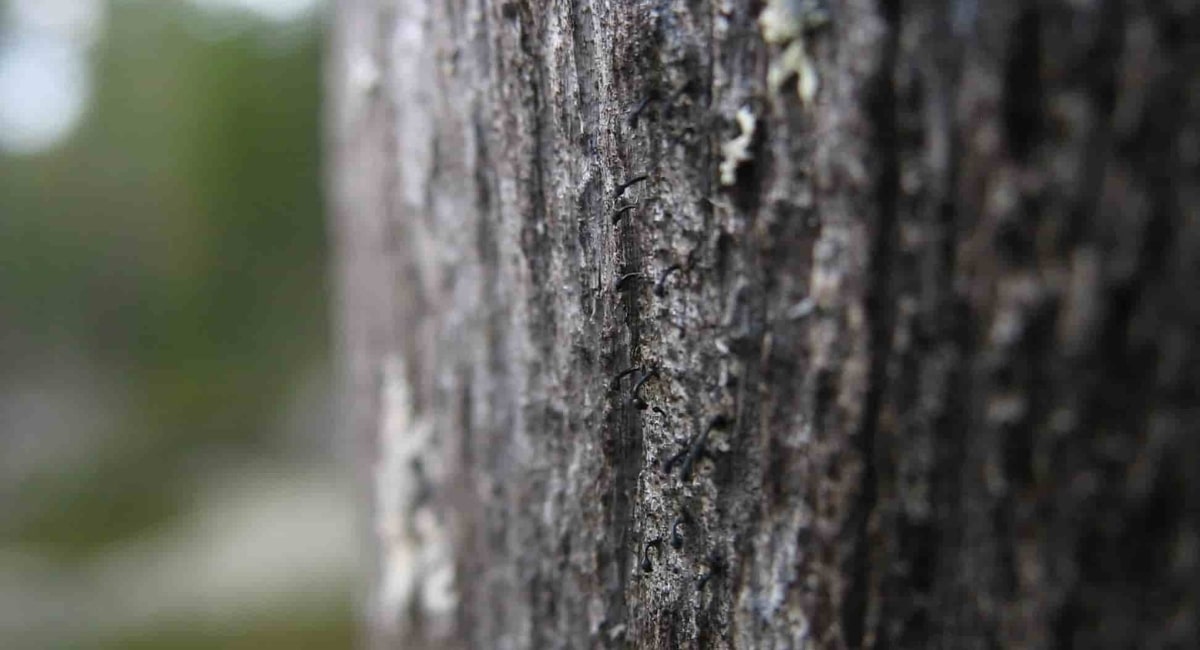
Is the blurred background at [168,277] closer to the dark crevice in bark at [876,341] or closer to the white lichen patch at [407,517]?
the white lichen patch at [407,517]

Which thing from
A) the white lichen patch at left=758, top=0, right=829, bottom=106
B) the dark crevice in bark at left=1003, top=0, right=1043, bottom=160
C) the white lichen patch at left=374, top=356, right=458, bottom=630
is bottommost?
the white lichen patch at left=374, top=356, right=458, bottom=630

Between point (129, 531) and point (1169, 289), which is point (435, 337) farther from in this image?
point (129, 531)

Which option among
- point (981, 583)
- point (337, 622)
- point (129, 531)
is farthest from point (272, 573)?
point (981, 583)

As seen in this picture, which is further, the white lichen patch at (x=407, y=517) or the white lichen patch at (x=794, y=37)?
the white lichen patch at (x=407, y=517)

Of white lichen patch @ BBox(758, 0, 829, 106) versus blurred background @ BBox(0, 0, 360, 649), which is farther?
Answer: blurred background @ BBox(0, 0, 360, 649)

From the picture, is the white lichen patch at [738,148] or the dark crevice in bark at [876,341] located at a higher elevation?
the white lichen patch at [738,148]

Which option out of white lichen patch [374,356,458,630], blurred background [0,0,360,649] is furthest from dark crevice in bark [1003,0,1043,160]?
blurred background [0,0,360,649]

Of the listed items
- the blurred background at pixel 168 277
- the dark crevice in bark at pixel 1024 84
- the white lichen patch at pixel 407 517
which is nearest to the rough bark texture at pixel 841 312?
the dark crevice in bark at pixel 1024 84

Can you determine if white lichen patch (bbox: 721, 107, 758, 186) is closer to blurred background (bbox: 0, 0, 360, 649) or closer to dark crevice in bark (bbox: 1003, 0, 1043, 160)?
dark crevice in bark (bbox: 1003, 0, 1043, 160)

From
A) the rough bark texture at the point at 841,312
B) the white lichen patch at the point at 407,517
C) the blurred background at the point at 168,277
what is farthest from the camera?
the blurred background at the point at 168,277
